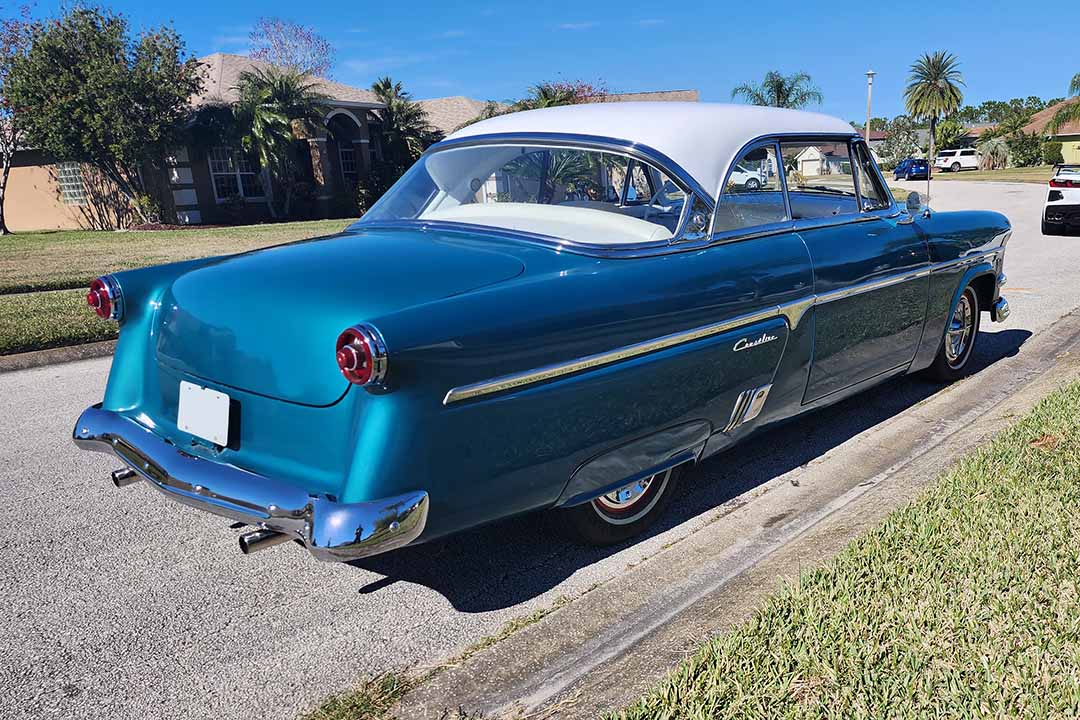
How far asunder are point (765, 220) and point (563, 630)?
6.69 ft

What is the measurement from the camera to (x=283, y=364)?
2.68 meters

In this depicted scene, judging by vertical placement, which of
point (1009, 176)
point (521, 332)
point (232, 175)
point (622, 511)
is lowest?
point (1009, 176)

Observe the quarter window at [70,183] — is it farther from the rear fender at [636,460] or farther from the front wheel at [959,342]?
the rear fender at [636,460]

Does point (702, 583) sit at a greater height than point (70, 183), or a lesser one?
lesser

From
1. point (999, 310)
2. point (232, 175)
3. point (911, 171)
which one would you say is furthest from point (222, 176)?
point (911, 171)

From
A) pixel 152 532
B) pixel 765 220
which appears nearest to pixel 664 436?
pixel 765 220

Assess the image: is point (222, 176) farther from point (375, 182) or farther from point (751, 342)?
point (751, 342)

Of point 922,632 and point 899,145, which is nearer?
point 922,632

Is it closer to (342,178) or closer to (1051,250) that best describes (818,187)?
(1051,250)

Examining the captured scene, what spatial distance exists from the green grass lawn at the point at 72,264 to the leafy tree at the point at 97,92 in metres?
2.58

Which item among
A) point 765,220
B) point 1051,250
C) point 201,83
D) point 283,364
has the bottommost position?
point 1051,250

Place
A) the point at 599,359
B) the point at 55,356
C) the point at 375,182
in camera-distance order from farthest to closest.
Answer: the point at 375,182 < the point at 55,356 < the point at 599,359

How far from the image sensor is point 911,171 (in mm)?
50531

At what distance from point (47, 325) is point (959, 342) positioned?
7382 millimetres
